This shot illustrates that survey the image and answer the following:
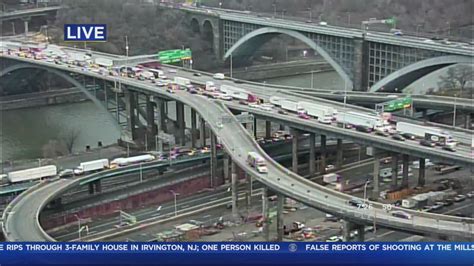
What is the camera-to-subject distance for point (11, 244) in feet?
6.11

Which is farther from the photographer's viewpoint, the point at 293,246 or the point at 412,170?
the point at 412,170

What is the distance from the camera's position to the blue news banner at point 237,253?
1.80 meters

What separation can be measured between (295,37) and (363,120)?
5.45m

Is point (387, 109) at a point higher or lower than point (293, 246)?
lower

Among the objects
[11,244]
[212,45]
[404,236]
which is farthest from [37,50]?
[11,244]

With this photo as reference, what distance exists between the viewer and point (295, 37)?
12.6m

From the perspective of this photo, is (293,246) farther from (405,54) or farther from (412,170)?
(405,54)

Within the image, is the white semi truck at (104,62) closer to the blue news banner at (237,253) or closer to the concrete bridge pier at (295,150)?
the concrete bridge pier at (295,150)

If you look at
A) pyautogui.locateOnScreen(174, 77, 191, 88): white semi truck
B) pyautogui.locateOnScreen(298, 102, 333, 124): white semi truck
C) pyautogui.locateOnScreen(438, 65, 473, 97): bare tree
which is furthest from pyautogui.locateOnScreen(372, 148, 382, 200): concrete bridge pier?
pyautogui.locateOnScreen(438, 65, 473, 97): bare tree

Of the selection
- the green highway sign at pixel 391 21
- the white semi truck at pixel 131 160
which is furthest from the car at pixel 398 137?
the green highway sign at pixel 391 21

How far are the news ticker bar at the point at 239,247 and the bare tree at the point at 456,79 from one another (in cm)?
948

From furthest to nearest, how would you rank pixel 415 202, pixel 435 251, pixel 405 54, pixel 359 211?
pixel 405 54 < pixel 415 202 < pixel 359 211 < pixel 435 251

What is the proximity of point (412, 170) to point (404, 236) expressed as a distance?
215 centimetres

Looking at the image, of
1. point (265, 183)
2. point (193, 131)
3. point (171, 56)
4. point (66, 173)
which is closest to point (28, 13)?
point (171, 56)
